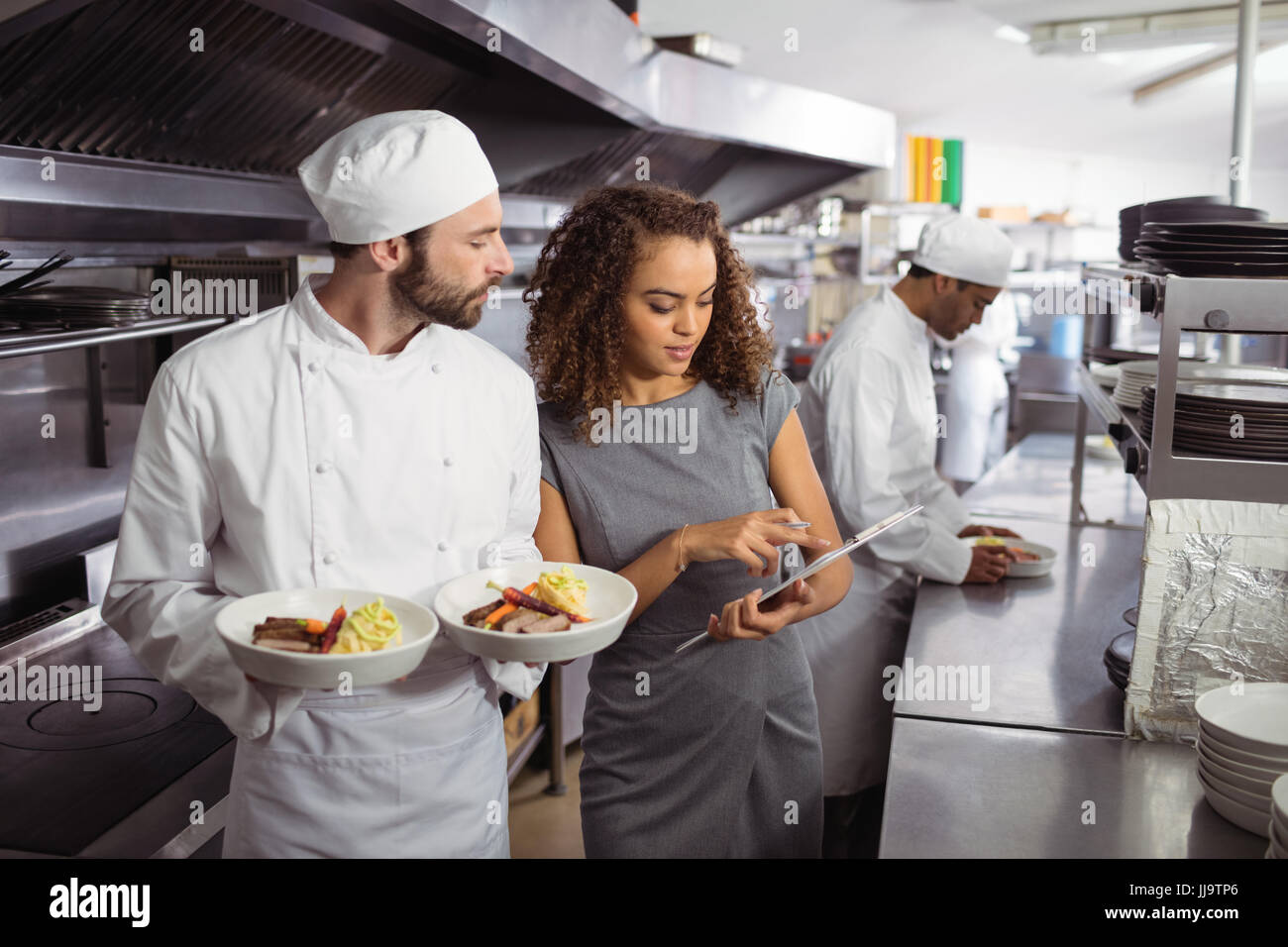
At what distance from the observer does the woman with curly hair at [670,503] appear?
63.6 inches

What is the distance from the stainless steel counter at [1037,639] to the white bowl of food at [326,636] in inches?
41.2

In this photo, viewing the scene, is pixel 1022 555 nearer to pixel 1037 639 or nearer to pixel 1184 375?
pixel 1037 639

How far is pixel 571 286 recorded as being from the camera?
5.41 ft

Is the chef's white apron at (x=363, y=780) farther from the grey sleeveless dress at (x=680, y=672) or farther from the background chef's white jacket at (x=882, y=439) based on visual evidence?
the background chef's white jacket at (x=882, y=439)

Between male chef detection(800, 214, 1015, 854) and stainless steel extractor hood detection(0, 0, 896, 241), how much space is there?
34.2 inches

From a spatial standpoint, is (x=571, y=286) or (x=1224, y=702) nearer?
(x=1224, y=702)

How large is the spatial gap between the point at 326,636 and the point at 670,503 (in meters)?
0.64

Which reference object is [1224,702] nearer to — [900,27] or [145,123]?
[145,123]

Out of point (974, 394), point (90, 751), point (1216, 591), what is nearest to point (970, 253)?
point (1216, 591)

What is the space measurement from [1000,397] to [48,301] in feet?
18.6

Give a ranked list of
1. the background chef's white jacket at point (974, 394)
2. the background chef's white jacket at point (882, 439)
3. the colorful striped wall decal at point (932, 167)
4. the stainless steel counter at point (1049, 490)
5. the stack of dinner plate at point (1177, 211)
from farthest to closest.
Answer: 1. the colorful striped wall decal at point (932, 167)
2. the background chef's white jacket at point (974, 394)
3. the stainless steel counter at point (1049, 490)
4. the background chef's white jacket at point (882, 439)
5. the stack of dinner plate at point (1177, 211)

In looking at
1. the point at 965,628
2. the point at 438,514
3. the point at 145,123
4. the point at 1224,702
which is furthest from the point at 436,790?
the point at 145,123

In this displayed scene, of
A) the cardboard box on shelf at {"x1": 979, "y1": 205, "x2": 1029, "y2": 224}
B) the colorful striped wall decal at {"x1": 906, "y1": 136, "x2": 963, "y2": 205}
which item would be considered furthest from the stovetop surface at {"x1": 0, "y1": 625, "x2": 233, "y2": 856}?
the cardboard box on shelf at {"x1": 979, "y1": 205, "x2": 1029, "y2": 224}

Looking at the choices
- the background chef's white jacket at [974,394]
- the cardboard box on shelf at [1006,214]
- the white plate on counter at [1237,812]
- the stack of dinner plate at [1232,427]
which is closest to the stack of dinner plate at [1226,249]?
the stack of dinner plate at [1232,427]
